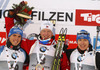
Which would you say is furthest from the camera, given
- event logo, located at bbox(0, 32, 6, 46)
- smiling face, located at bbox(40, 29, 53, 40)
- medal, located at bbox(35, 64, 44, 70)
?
event logo, located at bbox(0, 32, 6, 46)

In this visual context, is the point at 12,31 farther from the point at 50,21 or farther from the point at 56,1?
the point at 56,1

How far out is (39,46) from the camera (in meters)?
2.26

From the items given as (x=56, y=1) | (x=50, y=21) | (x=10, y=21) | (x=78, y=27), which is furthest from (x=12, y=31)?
(x=78, y=27)

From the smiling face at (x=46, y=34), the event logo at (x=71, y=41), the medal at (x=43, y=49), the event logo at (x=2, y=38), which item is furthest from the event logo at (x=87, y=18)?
the event logo at (x=2, y=38)

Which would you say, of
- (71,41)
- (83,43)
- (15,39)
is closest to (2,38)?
(15,39)

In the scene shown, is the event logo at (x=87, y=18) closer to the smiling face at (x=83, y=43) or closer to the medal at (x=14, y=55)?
the smiling face at (x=83, y=43)

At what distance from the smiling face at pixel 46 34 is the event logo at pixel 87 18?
0.41m

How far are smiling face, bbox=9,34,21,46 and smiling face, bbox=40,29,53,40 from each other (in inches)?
13.0

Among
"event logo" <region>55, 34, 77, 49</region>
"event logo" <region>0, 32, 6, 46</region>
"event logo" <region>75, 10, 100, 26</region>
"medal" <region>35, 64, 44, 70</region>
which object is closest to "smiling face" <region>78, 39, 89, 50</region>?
"event logo" <region>55, 34, 77, 49</region>

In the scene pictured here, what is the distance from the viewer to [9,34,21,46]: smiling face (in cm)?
224

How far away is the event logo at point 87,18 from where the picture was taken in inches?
89.5

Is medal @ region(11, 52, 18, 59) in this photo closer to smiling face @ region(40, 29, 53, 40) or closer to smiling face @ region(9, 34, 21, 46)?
smiling face @ region(9, 34, 21, 46)

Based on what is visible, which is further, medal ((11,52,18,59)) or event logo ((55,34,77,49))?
event logo ((55,34,77,49))

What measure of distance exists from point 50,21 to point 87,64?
0.79 meters
